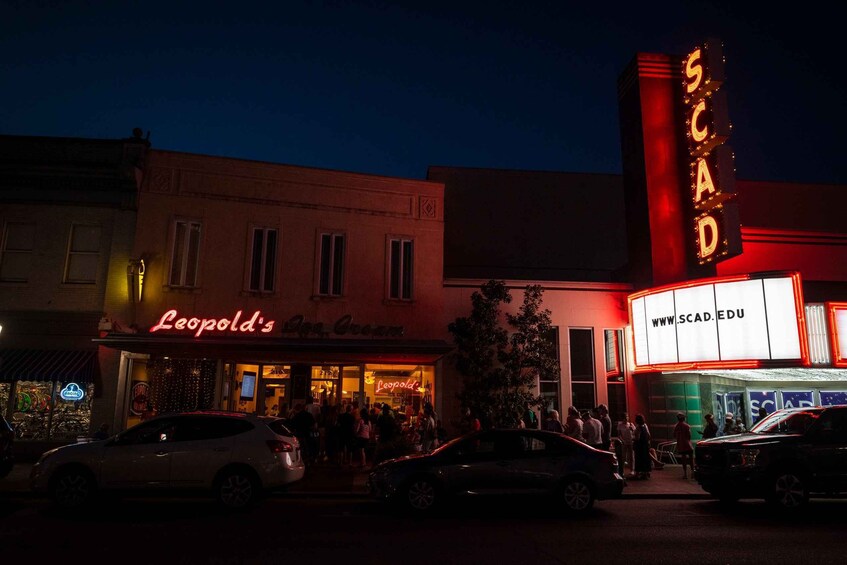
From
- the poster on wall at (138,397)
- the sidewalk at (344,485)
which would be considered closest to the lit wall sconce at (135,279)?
the poster on wall at (138,397)

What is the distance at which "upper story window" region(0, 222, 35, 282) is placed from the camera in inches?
675

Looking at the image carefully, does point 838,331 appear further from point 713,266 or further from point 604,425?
point 604,425

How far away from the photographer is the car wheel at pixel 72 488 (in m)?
10.0

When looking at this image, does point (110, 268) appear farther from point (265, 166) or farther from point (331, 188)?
point (331, 188)

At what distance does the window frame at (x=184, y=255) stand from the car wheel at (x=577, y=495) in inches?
487

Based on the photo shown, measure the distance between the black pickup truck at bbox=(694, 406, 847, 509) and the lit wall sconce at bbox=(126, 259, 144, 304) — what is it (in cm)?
1519

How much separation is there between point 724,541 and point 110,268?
16518 mm

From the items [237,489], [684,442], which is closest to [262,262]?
[237,489]

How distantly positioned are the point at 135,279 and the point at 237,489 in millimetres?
9156

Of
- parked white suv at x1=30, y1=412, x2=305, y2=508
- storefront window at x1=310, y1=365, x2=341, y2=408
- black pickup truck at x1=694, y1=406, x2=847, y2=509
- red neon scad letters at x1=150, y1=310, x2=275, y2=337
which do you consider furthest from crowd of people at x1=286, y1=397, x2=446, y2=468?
black pickup truck at x1=694, y1=406, x2=847, y2=509

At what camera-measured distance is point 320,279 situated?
1859 centimetres

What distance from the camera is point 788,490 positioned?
10445 mm

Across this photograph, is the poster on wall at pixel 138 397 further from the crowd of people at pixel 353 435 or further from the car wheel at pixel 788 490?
the car wheel at pixel 788 490

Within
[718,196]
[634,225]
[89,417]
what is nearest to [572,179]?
[634,225]
